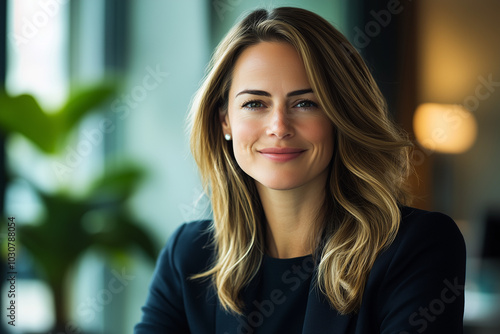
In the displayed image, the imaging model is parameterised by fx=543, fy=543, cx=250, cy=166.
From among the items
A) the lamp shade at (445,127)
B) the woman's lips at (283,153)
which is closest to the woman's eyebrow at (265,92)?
the woman's lips at (283,153)

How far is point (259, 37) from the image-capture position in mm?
1437

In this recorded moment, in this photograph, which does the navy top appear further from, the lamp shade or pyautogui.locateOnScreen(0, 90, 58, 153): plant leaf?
pyautogui.locateOnScreen(0, 90, 58, 153): plant leaf

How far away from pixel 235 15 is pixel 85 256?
158 cm

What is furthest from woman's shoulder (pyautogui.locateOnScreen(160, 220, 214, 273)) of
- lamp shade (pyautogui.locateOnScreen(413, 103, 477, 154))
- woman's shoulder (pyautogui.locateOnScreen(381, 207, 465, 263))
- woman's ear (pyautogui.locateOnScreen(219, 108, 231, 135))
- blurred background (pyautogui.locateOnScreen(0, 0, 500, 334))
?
lamp shade (pyautogui.locateOnScreen(413, 103, 477, 154))

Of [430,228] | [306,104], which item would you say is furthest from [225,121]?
[430,228]

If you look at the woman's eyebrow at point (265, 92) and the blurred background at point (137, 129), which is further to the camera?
the blurred background at point (137, 129)

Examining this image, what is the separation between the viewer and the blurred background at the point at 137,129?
268 centimetres

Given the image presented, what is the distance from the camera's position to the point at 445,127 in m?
2.73

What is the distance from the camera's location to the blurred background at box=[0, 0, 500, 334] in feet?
8.79

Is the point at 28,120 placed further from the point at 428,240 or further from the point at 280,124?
the point at 428,240

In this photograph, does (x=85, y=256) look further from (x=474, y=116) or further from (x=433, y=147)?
(x=474, y=116)

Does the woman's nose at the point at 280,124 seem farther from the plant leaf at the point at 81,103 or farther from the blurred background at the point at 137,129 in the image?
the plant leaf at the point at 81,103

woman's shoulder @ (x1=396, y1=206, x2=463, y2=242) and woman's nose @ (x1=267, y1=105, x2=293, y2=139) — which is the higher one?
woman's nose @ (x1=267, y1=105, x2=293, y2=139)

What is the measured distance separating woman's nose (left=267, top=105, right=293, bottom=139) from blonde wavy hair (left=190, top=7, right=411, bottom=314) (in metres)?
0.09
